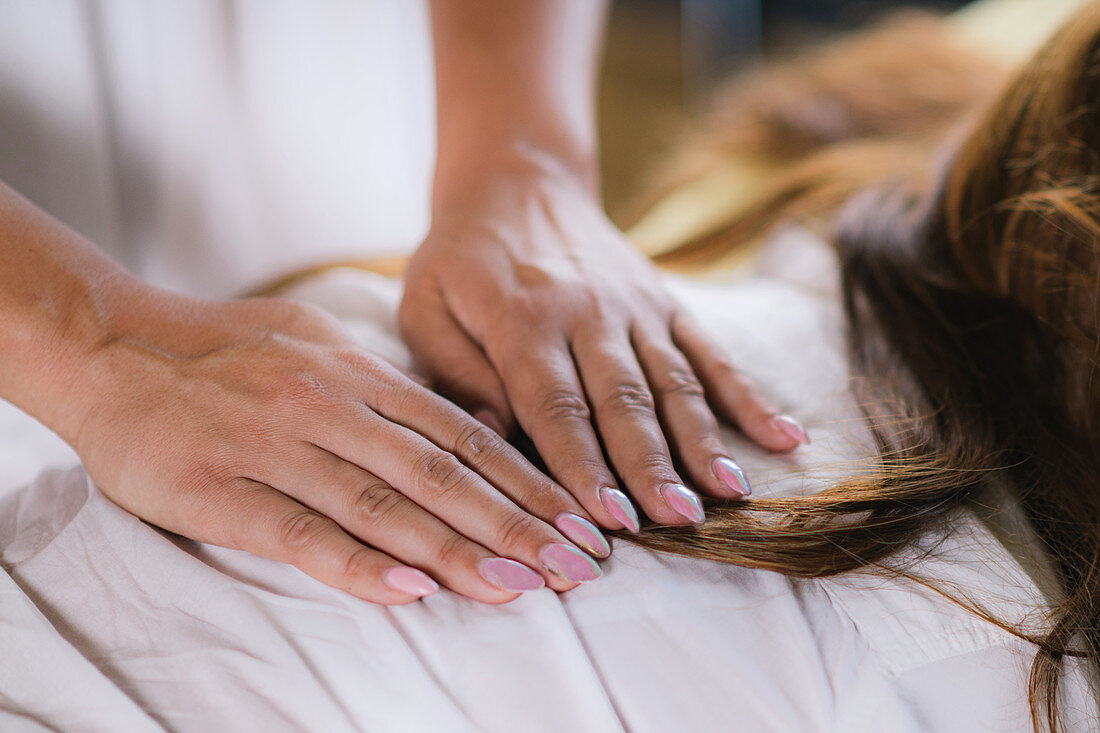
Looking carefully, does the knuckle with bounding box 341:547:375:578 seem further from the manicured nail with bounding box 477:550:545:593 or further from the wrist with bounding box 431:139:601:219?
the wrist with bounding box 431:139:601:219

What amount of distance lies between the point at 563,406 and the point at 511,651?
0.62 feet

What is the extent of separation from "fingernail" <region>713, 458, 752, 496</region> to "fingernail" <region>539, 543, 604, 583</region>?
0.12m

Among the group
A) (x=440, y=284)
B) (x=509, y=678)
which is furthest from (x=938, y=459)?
(x=440, y=284)

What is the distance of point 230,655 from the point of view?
47 cm

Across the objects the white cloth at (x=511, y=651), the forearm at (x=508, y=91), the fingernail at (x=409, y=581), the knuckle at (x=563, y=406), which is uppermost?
the forearm at (x=508, y=91)

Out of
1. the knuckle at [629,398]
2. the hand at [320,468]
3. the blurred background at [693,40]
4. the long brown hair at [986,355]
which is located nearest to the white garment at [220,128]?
the hand at [320,468]

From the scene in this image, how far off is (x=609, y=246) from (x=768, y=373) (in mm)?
206

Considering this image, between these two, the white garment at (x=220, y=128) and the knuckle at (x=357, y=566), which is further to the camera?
the white garment at (x=220, y=128)

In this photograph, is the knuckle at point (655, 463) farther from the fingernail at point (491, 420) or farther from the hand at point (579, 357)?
the fingernail at point (491, 420)

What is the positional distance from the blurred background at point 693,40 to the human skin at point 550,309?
5.80 ft

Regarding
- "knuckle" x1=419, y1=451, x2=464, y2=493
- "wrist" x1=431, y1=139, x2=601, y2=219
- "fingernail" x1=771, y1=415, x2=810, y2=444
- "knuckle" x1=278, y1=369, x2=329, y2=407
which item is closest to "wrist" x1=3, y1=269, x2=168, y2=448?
"knuckle" x1=278, y1=369, x2=329, y2=407

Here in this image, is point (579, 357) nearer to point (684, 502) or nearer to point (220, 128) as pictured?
point (684, 502)

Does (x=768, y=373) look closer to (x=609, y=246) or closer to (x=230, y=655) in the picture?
(x=609, y=246)

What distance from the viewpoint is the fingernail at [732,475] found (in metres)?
0.55
